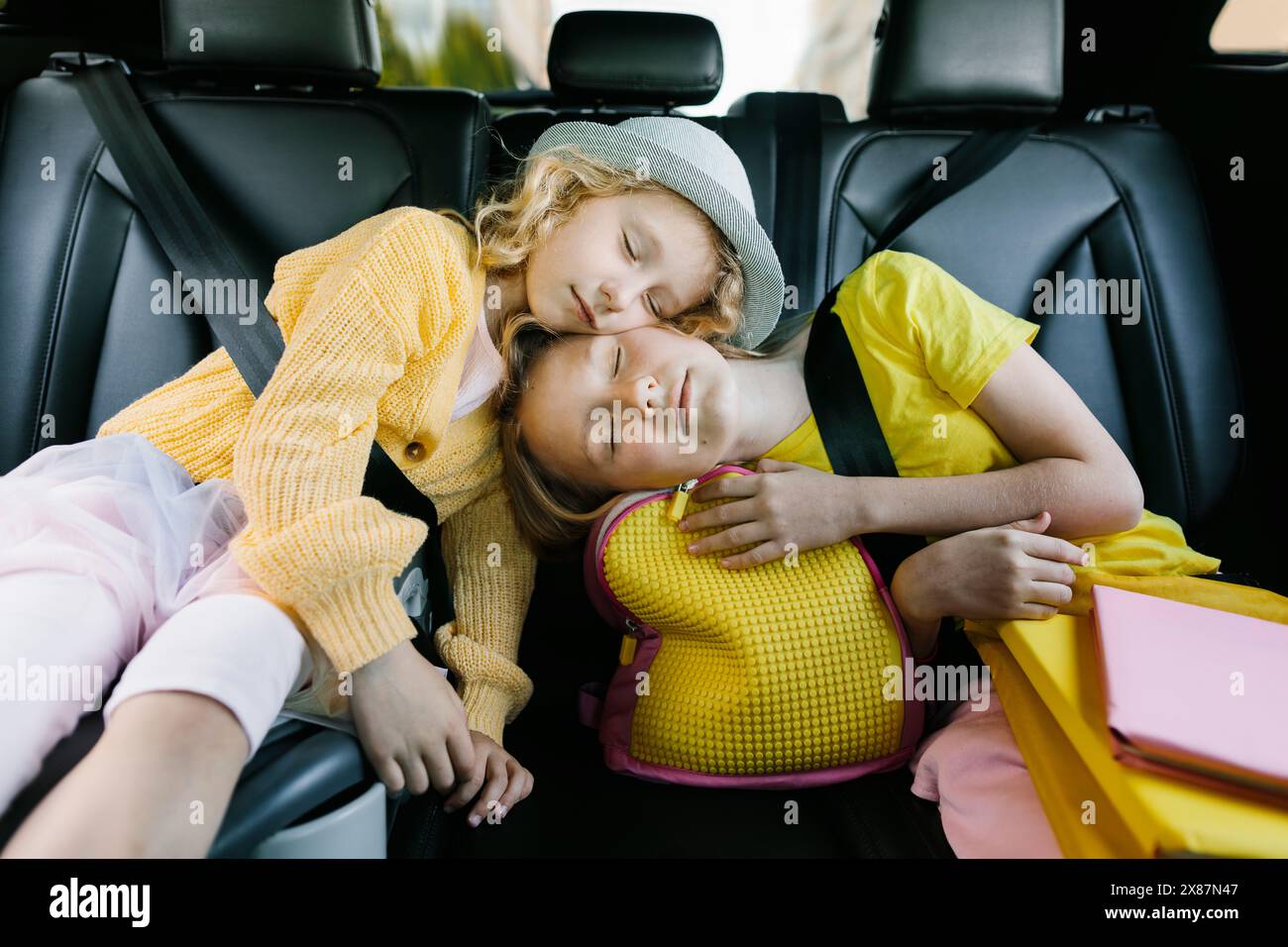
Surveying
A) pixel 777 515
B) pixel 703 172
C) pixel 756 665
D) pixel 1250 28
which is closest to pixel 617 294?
pixel 703 172

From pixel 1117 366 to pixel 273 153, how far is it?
1222mm

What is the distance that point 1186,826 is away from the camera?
647 mm

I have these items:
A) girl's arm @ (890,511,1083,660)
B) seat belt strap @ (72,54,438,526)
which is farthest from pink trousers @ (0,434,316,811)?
girl's arm @ (890,511,1083,660)

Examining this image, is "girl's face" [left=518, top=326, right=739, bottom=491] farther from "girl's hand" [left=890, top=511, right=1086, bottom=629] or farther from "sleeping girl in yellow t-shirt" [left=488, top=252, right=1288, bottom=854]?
"girl's hand" [left=890, top=511, right=1086, bottom=629]

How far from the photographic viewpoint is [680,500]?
1045 mm

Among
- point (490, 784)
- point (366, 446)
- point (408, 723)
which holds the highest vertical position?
point (366, 446)

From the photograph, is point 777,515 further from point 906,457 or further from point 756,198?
point 756,198

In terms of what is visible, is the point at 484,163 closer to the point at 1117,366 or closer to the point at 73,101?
the point at 73,101

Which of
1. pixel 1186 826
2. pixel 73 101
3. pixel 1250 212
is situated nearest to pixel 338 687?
pixel 1186 826

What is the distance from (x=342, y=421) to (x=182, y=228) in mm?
499

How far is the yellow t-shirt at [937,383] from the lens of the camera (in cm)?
106

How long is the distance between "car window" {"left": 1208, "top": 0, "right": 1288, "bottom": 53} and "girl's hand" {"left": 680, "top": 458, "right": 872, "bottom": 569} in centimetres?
110

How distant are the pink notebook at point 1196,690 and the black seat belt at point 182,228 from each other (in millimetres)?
699

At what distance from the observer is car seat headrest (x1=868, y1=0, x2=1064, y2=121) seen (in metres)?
1.31
